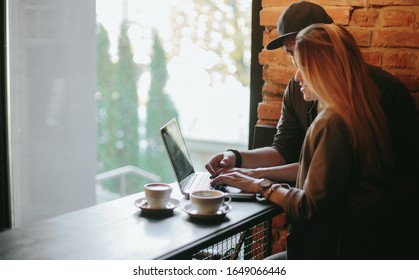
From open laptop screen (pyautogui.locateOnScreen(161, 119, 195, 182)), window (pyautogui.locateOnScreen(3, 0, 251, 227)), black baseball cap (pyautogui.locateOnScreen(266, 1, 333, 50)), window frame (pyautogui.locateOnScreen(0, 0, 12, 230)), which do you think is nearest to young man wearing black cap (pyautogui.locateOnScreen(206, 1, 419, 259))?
black baseball cap (pyautogui.locateOnScreen(266, 1, 333, 50))

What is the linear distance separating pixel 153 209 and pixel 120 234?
20 centimetres

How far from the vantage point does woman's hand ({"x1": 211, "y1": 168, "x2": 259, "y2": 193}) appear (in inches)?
74.3

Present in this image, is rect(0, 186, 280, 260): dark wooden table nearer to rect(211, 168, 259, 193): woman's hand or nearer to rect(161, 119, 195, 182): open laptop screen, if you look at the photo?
rect(211, 168, 259, 193): woman's hand

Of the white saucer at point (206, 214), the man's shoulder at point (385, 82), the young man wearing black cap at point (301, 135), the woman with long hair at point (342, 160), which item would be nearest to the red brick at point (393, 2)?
the young man wearing black cap at point (301, 135)

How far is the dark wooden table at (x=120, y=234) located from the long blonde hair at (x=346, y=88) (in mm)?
412

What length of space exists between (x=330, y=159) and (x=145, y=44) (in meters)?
2.79

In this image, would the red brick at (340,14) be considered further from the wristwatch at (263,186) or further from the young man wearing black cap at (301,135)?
the wristwatch at (263,186)

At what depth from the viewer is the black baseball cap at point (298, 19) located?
2045 mm

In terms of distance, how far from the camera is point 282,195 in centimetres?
175

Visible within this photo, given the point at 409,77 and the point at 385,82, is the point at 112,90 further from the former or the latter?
the point at 385,82

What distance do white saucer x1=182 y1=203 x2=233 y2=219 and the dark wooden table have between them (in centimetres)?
2

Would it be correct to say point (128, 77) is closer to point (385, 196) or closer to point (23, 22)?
point (23, 22)

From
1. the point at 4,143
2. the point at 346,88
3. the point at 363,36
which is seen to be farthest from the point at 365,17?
the point at 4,143
